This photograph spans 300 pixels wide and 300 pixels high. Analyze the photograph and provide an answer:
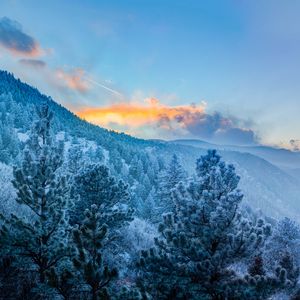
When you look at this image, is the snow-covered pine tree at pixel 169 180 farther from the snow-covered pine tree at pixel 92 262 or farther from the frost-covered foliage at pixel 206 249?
the snow-covered pine tree at pixel 92 262

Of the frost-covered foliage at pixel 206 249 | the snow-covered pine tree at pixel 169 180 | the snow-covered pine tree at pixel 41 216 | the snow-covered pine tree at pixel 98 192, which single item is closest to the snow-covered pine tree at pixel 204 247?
the frost-covered foliage at pixel 206 249

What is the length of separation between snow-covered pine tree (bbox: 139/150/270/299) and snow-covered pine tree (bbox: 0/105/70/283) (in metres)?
4.22

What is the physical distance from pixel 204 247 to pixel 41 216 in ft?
21.6

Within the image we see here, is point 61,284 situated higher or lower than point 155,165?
lower

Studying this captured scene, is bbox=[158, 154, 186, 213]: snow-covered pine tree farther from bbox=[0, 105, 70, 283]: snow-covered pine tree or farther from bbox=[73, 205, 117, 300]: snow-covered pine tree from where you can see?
bbox=[73, 205, 117, 300]: snow-covered pine tree

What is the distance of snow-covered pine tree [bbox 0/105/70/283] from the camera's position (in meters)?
12.5

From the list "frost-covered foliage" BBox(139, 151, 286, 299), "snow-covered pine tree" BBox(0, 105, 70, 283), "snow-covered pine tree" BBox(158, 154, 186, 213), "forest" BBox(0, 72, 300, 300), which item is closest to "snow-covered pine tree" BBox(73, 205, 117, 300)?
"forest" BBox(0, 72, 300, 300)

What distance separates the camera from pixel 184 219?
10070 mm

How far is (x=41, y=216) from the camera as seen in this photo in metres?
12.8

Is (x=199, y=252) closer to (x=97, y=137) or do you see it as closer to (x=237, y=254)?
(x=237, y=254)

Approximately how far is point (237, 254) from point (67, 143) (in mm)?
127815

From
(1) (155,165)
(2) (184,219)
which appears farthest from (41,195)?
(1) (155,165)

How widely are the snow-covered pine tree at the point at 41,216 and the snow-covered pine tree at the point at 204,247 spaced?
422 centimetres

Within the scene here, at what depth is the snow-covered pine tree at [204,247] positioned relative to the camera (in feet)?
31.4
